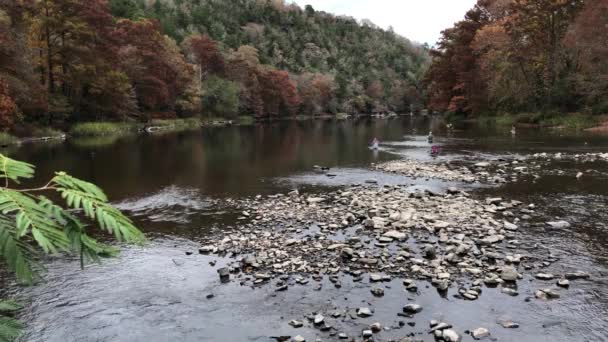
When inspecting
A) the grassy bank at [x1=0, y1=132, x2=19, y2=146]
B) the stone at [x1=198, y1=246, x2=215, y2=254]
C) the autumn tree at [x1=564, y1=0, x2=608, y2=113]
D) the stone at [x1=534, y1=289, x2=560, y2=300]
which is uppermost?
the autumn tree at [x1=564, y1=0, x2=608, y2=113]

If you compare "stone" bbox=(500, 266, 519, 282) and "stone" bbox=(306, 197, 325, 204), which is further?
"stone" bbox=(306, 197, 325, 204)

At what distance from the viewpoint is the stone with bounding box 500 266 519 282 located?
9.91 meters

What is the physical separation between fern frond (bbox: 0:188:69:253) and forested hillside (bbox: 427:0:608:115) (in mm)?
52679

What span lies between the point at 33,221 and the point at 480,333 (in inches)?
293

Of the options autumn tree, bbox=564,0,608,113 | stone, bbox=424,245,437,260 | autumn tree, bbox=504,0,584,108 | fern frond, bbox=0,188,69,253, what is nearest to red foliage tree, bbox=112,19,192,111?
autumn tree, bbox=504,0,584,108

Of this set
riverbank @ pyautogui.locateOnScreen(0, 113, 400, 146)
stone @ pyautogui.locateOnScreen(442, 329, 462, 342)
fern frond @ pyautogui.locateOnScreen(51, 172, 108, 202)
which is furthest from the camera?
riverbank @ pyautogui.locateOnScreen(0, 113, 400, 146)

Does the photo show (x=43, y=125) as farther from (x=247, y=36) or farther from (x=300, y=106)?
(x=247, y=36)

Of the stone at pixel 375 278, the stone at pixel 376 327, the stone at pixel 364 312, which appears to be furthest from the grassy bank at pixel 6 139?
the stone at pixel 376 327

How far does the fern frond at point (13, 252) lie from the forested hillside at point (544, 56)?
52.8 metres

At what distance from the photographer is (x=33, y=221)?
2631 millimetres

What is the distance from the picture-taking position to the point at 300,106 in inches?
5167

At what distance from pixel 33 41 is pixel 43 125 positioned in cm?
968

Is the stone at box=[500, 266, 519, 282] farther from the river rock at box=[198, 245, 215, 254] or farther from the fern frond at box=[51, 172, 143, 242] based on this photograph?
the fern frond at box=[51, 172, 143, 242]

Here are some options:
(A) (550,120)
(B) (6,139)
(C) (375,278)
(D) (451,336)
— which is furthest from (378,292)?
(A) (550,120)
